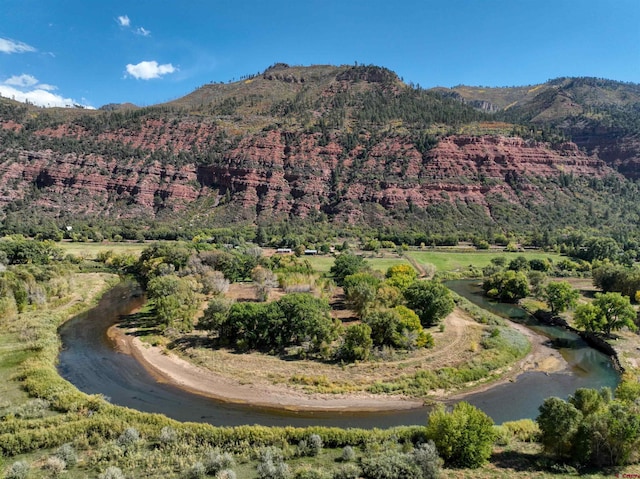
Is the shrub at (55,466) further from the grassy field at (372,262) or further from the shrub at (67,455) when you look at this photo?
the grassy field at (372,262)

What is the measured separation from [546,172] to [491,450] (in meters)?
170

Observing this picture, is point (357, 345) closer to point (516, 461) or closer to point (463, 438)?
point (463, 438)

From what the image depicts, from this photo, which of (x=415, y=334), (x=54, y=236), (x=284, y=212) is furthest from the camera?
(x=284, y=212)

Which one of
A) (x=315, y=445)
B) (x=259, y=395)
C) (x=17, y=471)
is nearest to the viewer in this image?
(x=17, y=471)

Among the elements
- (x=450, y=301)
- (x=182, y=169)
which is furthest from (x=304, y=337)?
(x=182, y=169)

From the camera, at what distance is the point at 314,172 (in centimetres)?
17038

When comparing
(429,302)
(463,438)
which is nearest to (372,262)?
(429,302)

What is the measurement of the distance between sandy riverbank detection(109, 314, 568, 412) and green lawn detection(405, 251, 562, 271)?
54026 millimetres

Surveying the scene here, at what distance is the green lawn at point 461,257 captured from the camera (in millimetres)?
100750

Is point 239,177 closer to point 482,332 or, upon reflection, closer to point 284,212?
point 284,212

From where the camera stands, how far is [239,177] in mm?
167875

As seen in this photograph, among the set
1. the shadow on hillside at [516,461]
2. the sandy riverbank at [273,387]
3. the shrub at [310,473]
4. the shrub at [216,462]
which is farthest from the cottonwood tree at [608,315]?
the shrub at [216,462]

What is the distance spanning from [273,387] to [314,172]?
14026cm

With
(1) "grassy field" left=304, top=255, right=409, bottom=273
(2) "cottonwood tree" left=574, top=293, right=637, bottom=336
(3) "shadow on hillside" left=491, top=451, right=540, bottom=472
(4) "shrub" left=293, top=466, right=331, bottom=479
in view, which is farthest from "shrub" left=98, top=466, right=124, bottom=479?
(1) "grassy field" left=304, top=255, right=409, bottom=273
